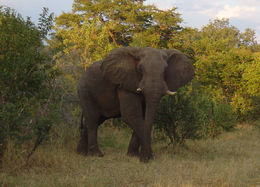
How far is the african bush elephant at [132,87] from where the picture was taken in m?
7.25

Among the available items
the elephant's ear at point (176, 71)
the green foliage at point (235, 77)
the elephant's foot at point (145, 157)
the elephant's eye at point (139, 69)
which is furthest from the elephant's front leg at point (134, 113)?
the green foliage at point (235, 77)

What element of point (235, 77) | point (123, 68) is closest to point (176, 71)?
point (123, 68)

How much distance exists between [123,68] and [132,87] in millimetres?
543

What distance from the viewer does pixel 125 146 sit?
10406 mm

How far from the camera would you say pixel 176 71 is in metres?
8.14

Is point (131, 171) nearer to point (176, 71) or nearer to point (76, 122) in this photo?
point (176, 71)

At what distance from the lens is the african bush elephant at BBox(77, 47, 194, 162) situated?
7.25 metres

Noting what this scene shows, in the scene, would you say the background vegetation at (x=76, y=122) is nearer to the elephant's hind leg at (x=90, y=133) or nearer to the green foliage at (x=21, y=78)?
the green foliage at (x=21, y=78)

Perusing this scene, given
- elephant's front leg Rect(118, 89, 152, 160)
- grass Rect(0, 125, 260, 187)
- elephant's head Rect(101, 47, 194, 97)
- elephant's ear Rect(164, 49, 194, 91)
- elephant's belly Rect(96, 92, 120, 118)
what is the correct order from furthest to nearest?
elephant's belly Rect(96, 92, 120, 118)
elephant's ear Rect(164, 49, 194, 91)
elephant's front leg Rect(118, 89, 152, 160)
elephant's head Rect(101, 47, 194, 97)
grass Rect(0, 125, 260, 187)

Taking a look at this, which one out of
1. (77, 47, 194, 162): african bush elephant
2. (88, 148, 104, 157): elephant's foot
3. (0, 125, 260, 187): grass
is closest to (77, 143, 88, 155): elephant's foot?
(77, 47, 194, 162): african bush elephant

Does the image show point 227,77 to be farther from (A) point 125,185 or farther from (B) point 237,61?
(A) point 125,185

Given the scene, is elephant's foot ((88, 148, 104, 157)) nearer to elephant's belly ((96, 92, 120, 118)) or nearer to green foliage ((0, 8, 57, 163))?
elephant's belly ((96, 92, 120, 118))

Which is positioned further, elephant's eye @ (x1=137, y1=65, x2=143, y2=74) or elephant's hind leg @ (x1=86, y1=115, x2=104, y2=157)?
elephant's hind leg @ (x1=86, y1=115, x2=104, y2=157)

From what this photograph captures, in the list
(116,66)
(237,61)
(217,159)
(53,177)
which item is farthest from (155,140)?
(237,61)
